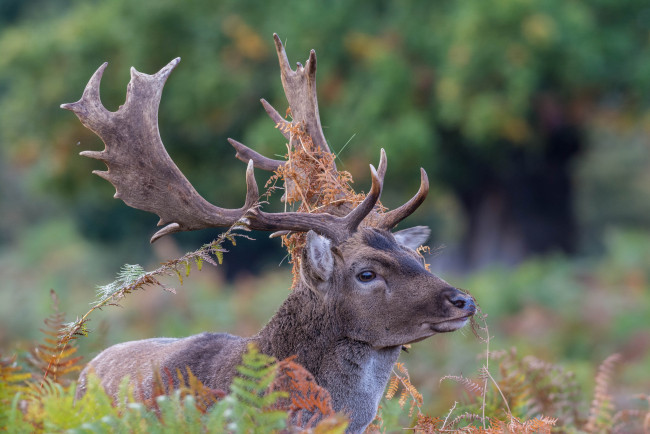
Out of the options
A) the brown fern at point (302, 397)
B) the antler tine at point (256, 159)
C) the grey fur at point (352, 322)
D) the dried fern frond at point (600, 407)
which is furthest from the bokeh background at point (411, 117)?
the brown fern at point (302, 397)

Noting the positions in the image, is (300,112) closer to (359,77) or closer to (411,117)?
(411,117)

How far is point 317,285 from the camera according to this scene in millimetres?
5211

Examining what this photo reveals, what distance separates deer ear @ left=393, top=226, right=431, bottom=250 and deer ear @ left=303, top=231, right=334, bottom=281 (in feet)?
2.52

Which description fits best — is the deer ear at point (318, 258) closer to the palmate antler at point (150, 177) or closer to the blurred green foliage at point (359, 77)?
the palmate antler at point (150, 177)

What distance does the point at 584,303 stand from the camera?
59.8 ft

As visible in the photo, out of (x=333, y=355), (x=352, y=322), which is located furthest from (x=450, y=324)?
(x=333, y=355)

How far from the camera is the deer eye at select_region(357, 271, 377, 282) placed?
5191 mm

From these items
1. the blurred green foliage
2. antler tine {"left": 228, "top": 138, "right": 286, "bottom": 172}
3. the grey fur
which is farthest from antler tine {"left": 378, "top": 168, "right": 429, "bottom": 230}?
the blurred green foliage

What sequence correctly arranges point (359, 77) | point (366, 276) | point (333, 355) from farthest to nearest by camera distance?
point (359, 77) < point (366, 276) < point (333, 355)

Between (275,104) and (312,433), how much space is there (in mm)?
20454

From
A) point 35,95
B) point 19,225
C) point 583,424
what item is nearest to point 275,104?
point 35,95

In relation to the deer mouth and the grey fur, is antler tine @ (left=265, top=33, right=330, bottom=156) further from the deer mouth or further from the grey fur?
the deer mouth

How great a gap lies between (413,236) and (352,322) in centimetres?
97

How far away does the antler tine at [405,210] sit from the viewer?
17.8ft
